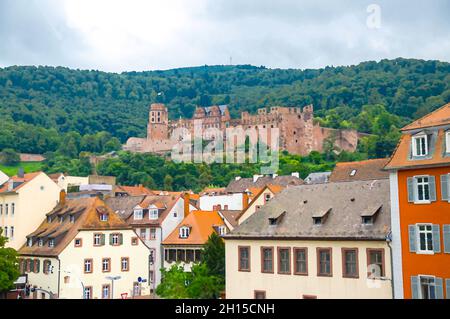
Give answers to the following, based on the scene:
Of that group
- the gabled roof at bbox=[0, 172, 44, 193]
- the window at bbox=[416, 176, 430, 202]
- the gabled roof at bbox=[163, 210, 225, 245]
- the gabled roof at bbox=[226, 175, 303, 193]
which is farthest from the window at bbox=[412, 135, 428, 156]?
the gabled roof at bbox=[226, 175, 303, 193]

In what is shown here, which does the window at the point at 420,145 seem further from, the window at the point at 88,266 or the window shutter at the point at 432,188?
the window at the point at 88,266

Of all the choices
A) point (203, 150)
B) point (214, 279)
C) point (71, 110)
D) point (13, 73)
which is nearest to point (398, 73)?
point (203, 150)

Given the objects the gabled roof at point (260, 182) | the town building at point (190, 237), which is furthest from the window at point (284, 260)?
the gabled roof at point (260, 182)

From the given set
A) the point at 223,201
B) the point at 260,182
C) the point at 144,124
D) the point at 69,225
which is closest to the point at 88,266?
the point at 69,225

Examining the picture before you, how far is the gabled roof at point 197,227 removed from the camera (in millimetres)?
42062

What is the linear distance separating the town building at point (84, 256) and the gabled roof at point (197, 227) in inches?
106

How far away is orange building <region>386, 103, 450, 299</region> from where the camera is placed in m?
21.8

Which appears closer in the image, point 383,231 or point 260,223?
point 383,231

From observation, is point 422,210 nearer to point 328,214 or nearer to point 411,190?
point 411,190

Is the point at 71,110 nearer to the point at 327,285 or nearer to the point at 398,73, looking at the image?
the point at 398,73

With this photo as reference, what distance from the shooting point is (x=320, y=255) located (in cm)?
2581

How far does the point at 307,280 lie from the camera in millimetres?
26031

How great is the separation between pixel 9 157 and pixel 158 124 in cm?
6796
